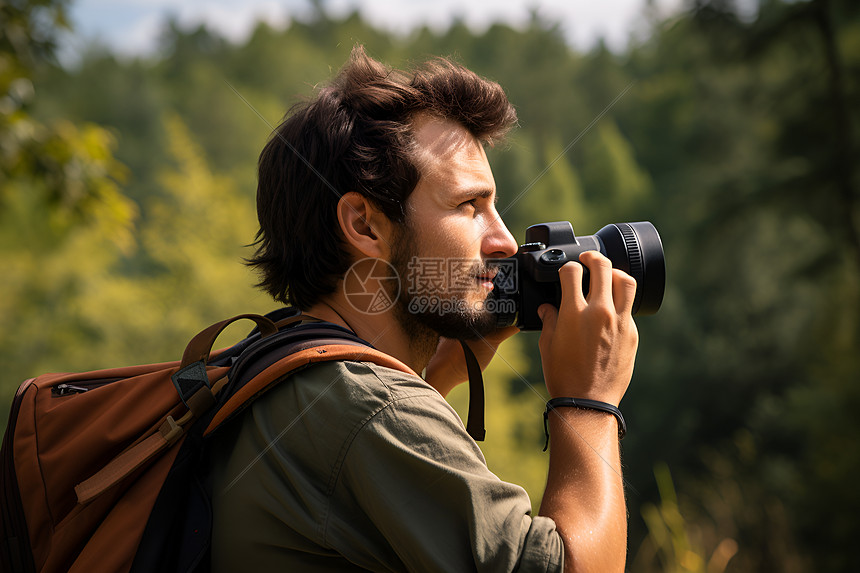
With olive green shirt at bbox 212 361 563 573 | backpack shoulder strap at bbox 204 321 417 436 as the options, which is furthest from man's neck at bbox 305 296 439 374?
olive green shirt at bbox 212 361 563 573

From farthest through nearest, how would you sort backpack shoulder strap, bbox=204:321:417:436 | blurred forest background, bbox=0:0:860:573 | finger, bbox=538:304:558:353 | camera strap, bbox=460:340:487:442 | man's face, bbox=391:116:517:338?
1. blurred forest background, bbox=0:0:860:573
2. camera strap, bbox=460:340:487:442
3. man's face, bbox=391:116:517:338
4. finger, bbox=538:304:558:353
5. backpack shoulder strap, bbox=204:321:417:436

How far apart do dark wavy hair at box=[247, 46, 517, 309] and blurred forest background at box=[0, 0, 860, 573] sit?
0.74 feet

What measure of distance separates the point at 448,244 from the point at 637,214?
29.0m

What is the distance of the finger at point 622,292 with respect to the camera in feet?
4.36

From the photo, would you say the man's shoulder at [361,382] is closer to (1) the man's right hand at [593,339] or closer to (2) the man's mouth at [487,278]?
(1) the man's right hand at [593,339]

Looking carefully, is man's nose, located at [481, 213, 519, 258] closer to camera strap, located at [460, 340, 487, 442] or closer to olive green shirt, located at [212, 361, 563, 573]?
camera strap, located at [460, 340, 487, 442]

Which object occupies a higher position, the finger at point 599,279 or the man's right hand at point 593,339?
the finger at point 599,279

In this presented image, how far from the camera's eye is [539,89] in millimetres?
35000

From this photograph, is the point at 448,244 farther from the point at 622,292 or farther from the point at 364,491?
the point at 364,491

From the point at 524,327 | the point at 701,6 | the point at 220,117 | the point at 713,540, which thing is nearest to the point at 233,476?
the point at 524,327

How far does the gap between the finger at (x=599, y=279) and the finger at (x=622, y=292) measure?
2 cm

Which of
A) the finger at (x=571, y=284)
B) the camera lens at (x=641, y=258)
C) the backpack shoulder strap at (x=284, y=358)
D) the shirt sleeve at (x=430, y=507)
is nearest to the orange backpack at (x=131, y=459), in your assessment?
the backpack shoulder strap at (x=284, y=358)

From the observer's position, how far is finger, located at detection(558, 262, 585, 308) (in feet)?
4.33

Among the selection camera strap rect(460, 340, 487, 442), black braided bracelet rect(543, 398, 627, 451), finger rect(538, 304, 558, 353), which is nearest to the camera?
black braided bracelet rect(543, 398, 627, 451)
